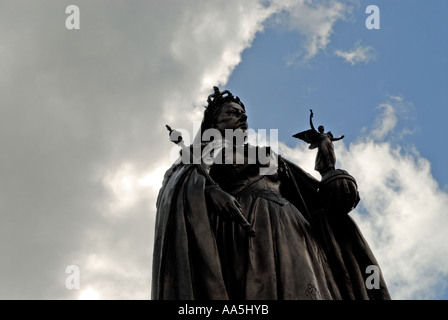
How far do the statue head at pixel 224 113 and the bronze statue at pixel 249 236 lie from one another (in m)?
0.34

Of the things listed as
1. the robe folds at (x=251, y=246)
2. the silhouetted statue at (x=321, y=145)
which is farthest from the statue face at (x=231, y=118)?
the robe folds at (x=251, y=246)

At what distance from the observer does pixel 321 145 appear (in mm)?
11789

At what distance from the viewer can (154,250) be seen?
32.2ft

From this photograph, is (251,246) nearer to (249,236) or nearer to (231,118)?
(249,236)

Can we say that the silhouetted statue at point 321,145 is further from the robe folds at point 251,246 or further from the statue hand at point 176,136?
the statue hand at point 176,136

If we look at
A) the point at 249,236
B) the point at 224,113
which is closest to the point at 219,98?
the point at 224,113

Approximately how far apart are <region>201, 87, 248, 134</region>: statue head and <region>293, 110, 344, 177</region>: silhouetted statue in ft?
3.13

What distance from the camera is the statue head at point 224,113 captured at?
12234 mm

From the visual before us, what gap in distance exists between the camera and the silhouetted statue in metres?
11.6

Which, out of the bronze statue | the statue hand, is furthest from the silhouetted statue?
the statue hand

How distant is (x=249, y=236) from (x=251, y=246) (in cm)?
21
